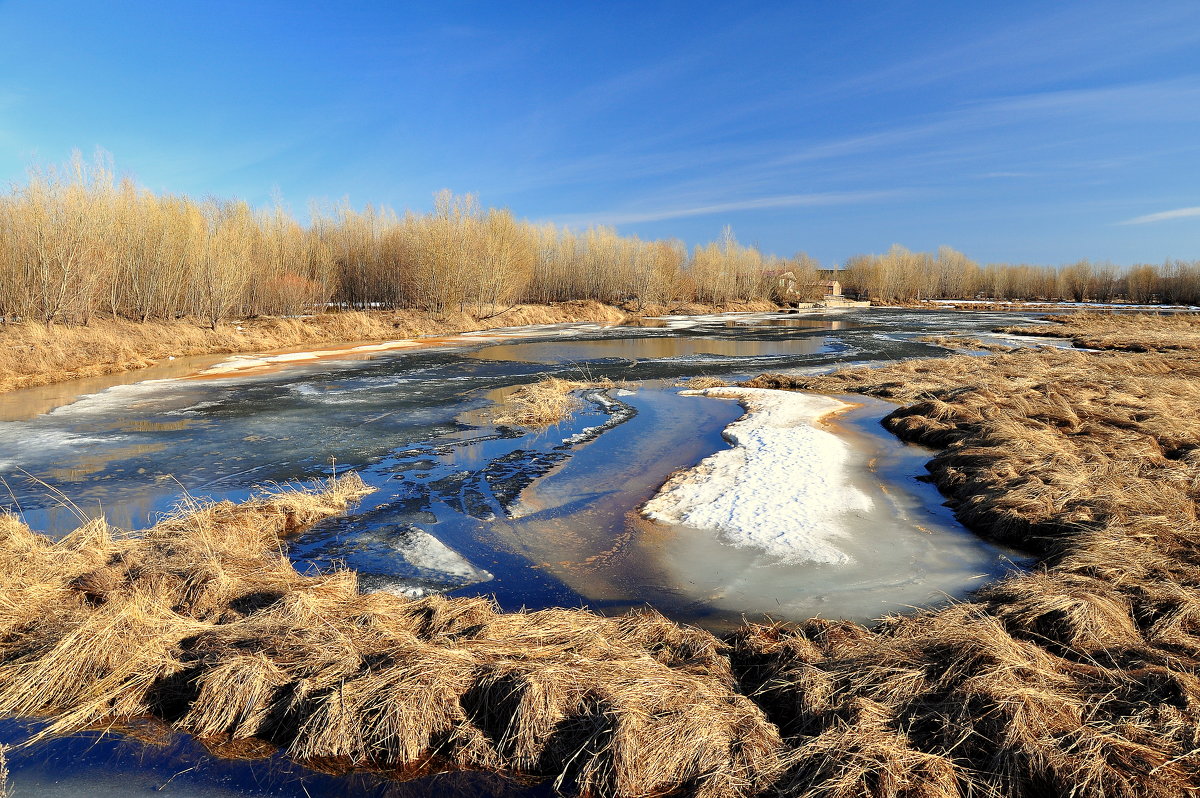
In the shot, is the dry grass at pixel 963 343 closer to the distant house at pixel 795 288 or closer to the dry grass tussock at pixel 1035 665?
the dry grass tussock at pixel 1035 665

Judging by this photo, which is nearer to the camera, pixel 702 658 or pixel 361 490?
pixel 702 658

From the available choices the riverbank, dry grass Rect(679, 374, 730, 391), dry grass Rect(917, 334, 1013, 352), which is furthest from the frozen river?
dry grass Rect(917, 334, 1013, 352)

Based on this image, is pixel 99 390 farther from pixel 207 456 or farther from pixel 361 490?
pixel 361 490

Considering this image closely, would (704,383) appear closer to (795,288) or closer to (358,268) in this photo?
(358,268)

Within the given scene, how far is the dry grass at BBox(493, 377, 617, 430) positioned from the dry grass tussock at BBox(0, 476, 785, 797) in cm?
861

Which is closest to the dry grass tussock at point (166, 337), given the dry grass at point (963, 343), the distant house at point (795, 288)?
the dry grass at point (963, 343)

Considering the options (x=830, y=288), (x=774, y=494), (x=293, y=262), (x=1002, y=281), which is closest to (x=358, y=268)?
(x=293, y=262)

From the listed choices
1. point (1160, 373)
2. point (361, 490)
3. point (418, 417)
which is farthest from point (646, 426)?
point (1160, 373)

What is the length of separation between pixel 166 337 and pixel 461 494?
25.2m

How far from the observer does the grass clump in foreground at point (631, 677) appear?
342cm

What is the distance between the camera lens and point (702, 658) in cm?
462

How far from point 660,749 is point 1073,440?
10745 millimetres

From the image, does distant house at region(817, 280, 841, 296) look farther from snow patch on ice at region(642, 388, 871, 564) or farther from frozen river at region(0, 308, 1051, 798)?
snow patch on ice at region(642, 388, 871, 564)

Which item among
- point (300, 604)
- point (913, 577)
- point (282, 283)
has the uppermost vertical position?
point (282, 283)
